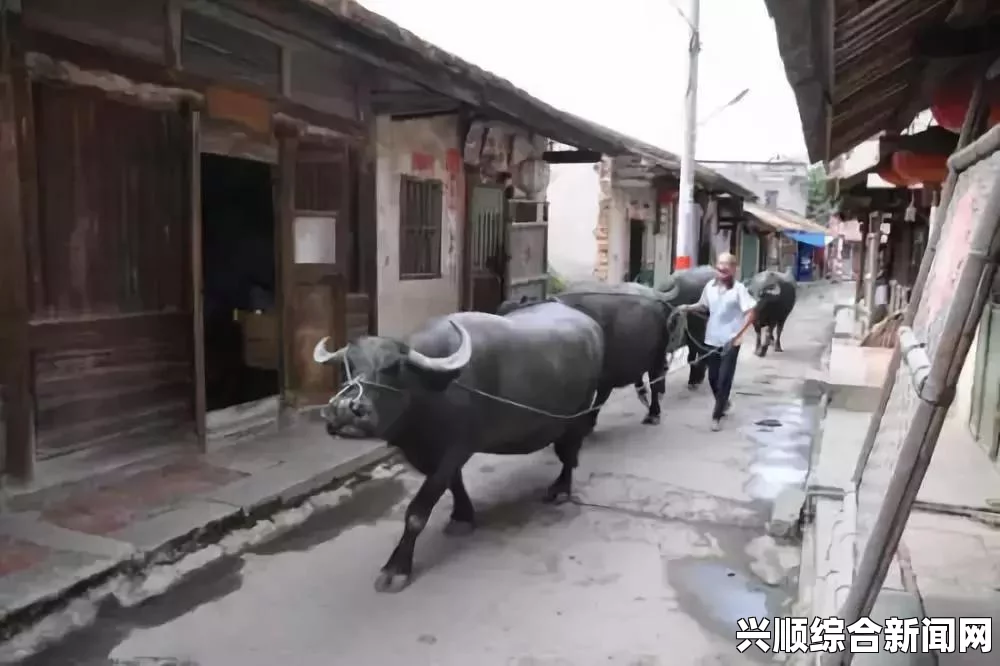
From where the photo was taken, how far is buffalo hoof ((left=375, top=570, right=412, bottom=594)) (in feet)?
14.5

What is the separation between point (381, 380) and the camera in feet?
13.9

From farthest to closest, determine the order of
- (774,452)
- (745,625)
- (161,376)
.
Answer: (774,452), (161,376), (745,625)

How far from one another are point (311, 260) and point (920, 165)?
191 inches

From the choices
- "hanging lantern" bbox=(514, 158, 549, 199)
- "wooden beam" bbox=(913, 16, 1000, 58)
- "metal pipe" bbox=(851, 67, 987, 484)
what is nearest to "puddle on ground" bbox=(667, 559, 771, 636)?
"metal pipe" bbox=(851, 67, 987, 484)

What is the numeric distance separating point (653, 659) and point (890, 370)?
172cm

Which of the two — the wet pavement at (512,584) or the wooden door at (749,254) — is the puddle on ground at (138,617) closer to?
the wet pavement at (512,584)

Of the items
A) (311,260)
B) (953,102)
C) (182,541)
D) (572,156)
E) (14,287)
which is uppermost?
(572,156)

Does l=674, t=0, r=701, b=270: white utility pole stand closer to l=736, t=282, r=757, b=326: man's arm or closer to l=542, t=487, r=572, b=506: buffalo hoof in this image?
l=736, t=282, r=757, b=326: man's arm

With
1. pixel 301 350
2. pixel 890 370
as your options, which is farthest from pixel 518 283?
pixel 890 370

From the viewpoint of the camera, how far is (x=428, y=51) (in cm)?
636

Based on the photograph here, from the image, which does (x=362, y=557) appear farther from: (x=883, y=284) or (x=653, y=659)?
(x=883, y=284)

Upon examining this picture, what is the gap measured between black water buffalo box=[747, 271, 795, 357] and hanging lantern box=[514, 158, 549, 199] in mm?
3661

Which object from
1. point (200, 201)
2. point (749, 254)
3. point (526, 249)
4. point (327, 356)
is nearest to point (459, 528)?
point (327, 356)

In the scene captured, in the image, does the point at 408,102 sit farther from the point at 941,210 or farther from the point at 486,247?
the point at 941,210
